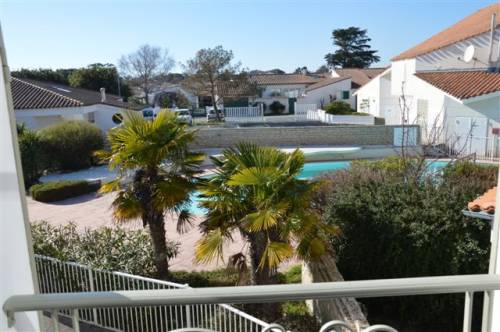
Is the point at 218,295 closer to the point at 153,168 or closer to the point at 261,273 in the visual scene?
the point at 261,273

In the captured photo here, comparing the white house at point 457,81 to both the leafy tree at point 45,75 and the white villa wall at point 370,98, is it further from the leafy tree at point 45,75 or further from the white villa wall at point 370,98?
the leafy tree at point 45,75

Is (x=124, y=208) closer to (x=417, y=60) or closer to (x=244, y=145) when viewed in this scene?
(x=244, y=145)

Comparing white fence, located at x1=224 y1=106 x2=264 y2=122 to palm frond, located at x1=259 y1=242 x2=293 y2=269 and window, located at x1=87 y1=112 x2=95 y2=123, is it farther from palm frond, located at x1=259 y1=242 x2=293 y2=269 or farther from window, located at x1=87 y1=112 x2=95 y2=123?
palm frond, located at x1=259 y1=242 x2=293 y2=269

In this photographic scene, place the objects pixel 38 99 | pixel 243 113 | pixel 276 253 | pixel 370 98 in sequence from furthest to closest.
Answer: pixel 243 113 < pixel 370 98 < pixel 38 99 < pixel 276 253

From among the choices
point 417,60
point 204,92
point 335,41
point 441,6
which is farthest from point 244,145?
point 335,41

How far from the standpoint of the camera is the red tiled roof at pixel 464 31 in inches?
867

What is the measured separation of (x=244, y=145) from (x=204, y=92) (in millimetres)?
32854

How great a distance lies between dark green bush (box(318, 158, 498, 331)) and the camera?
6715 mm

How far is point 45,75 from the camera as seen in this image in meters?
38.0

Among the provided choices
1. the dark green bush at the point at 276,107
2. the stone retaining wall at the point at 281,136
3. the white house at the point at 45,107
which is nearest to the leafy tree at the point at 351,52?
the dark green bush at the point at 276,107

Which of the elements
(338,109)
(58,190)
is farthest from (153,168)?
(338,109)

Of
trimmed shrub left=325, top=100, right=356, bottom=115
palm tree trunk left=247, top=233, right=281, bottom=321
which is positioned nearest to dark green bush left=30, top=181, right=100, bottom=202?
palm tree trunk left=247, top=233, right=281, bottom=321

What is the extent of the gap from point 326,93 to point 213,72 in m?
11.2

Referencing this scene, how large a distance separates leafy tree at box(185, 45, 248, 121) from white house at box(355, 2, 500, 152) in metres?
14.5
